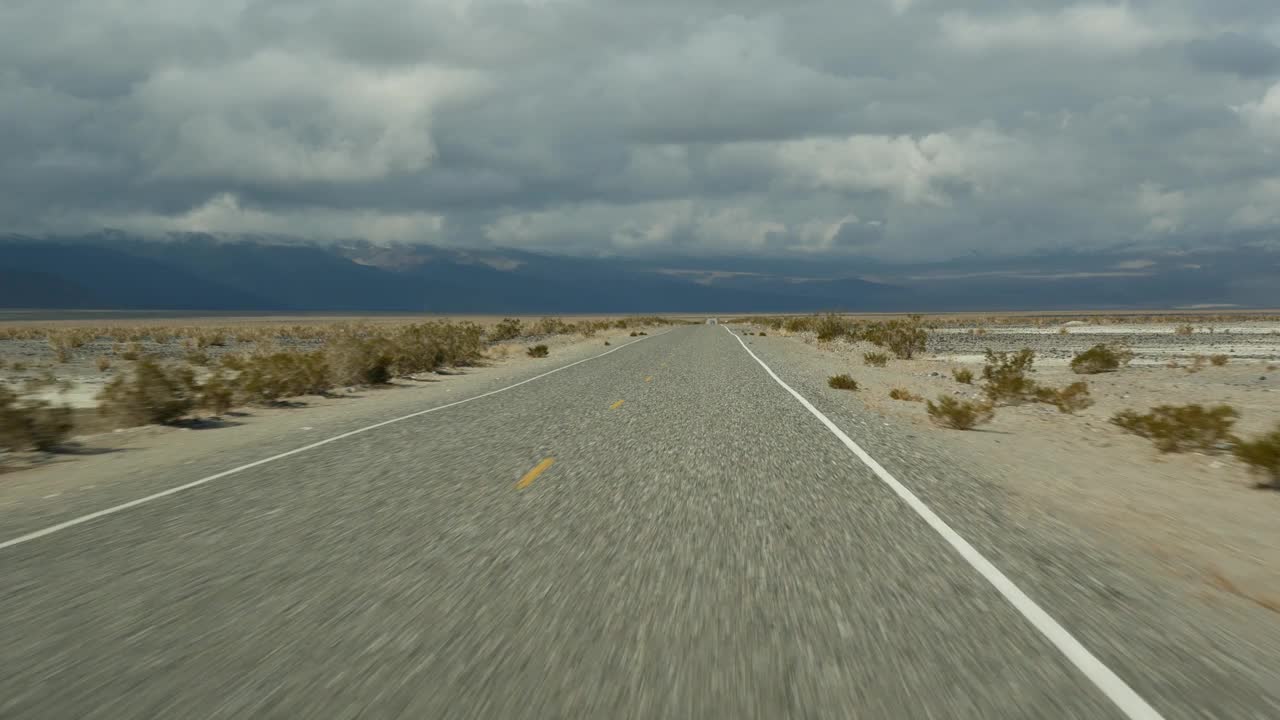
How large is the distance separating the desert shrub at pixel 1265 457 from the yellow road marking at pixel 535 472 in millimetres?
7294

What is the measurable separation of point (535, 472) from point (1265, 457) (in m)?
7.43

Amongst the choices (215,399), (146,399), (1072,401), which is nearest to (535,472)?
(146,399)

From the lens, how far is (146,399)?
15148mm

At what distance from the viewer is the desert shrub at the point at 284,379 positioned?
18.8m

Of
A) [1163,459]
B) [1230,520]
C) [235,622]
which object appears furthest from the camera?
[1163,459]

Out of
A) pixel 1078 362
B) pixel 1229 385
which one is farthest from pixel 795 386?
pixel 1078 362

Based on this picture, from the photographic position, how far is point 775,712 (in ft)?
11.2

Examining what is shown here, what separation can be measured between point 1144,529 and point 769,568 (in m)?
3.63

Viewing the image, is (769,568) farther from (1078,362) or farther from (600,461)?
(1078,362)

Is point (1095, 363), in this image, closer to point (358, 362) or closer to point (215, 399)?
point (358, 362)

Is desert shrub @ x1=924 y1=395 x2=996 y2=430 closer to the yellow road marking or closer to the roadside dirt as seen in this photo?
the yellow road marking

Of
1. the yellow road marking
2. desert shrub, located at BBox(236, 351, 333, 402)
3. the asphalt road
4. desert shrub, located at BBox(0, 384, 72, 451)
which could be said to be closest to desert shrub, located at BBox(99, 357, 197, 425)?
desert shrub, located at BBox(0, 384, 72, 451)

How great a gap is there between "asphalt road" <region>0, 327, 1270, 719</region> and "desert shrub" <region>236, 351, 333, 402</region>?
35.4 ft

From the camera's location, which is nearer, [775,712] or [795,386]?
[775,712]
